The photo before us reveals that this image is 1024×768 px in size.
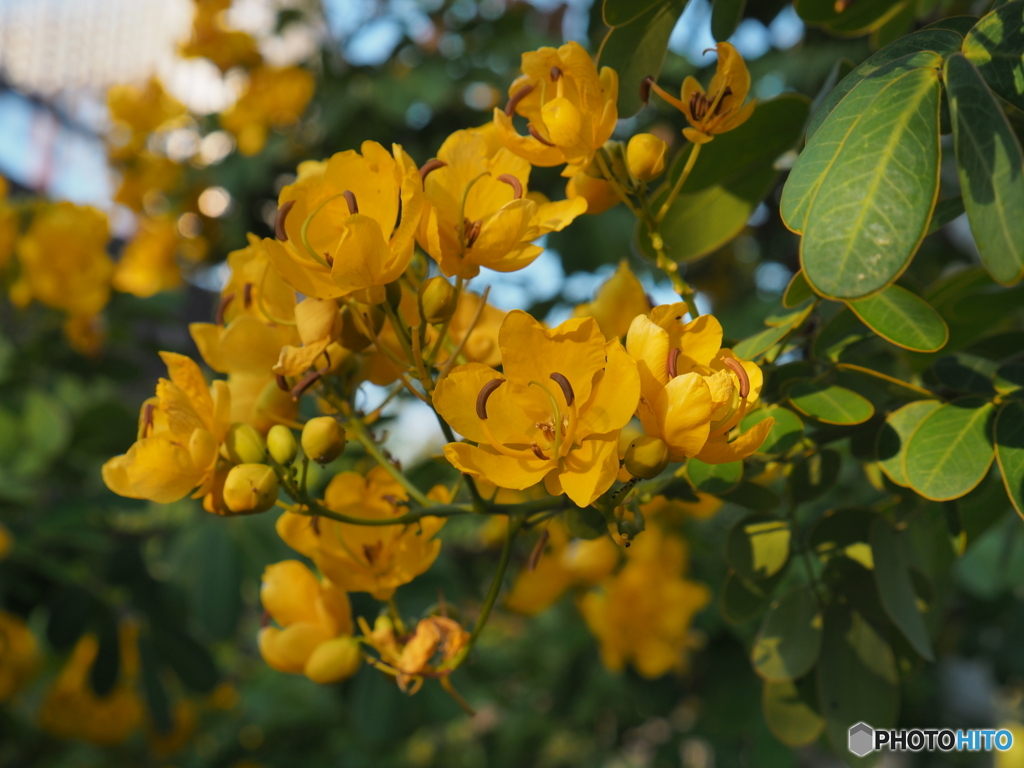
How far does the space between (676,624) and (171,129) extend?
5.93ft

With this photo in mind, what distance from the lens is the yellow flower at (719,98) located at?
0.55 metres

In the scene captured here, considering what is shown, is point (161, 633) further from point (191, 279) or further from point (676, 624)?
point (191, 279)

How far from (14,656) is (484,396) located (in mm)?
1612

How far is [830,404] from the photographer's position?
591 millimetres

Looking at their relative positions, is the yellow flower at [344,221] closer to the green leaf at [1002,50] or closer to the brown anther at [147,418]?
the brown anther at [147,418]

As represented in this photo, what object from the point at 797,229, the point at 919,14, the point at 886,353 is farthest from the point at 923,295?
the point at 797,229

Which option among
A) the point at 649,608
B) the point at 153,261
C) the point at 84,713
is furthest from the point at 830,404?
the point at 153,261

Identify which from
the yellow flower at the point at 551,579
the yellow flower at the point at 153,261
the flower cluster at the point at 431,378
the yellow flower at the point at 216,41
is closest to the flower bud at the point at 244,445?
the flower cluster at the point at 431,378

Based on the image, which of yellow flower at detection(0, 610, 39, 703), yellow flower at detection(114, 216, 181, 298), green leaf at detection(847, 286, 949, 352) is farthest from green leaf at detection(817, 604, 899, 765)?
yellow flower at detection(114, 216, 181, 298)

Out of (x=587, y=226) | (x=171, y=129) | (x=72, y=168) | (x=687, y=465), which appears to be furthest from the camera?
(x=72, y=168)

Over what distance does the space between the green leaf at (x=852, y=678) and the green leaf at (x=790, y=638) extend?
2cm

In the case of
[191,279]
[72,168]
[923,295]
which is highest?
[923,295]

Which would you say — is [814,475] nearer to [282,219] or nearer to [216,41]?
[282,219]

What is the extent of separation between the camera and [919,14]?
77cm
